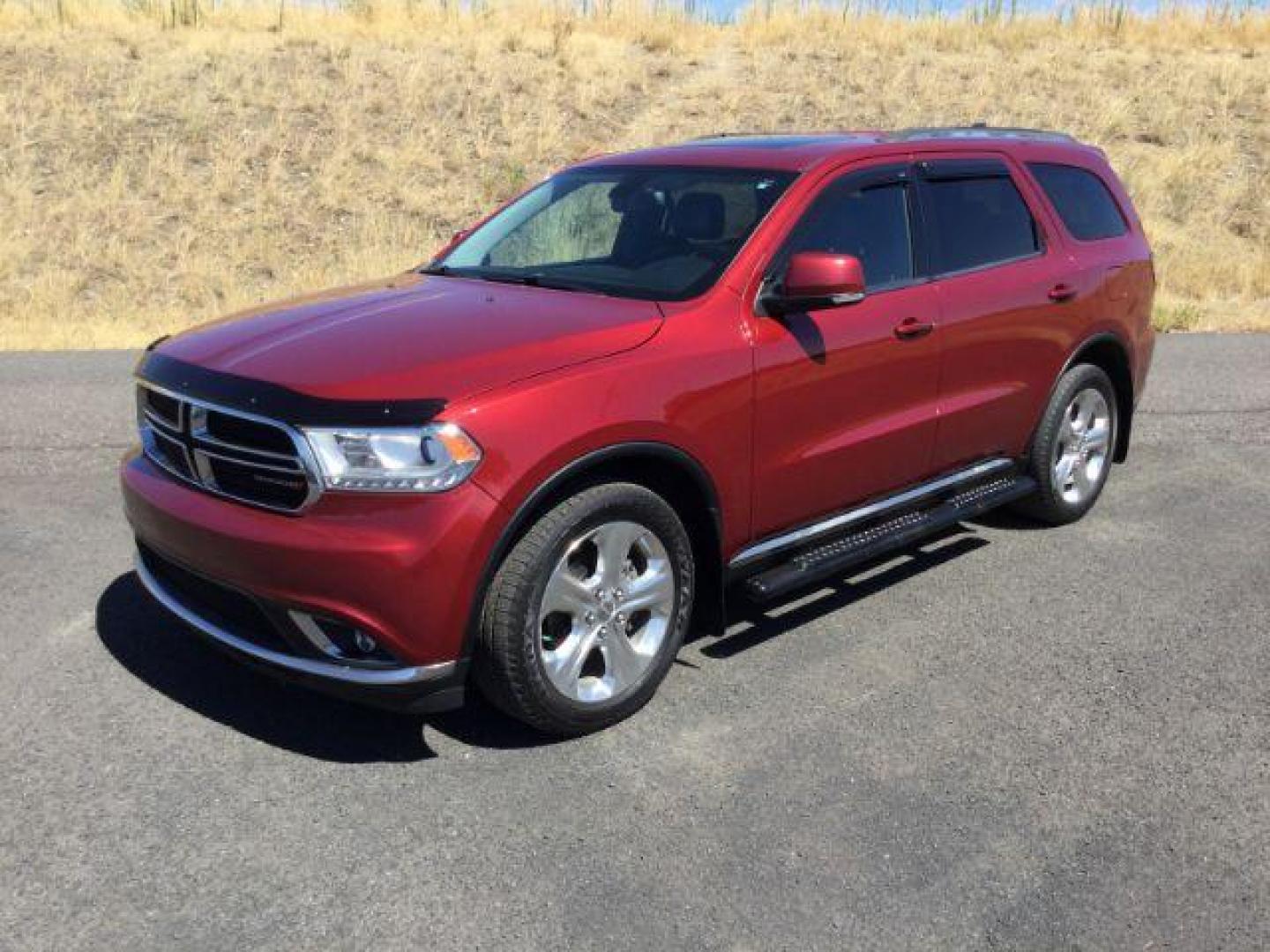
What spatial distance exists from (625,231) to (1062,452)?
258cm

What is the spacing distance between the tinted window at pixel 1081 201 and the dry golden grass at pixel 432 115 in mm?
7404

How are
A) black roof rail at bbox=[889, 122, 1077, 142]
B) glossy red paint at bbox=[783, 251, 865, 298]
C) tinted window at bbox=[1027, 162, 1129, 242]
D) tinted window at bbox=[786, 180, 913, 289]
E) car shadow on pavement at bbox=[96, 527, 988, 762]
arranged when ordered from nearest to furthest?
car shadow on pavement at bbox=[96, 527, 988, 762], glossy red paint at bbox=[783, 251, 865, 298], tinted window at bbox=[786, 180, 913, 289], black roof rail at bbox=[889, 122, 1077, 142], tinted window at bbox=[1027, 162, 1129, 242]

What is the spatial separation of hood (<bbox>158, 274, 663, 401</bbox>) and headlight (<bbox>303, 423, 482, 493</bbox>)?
111mm

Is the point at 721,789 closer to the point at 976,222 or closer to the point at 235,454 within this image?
the point at 235,454

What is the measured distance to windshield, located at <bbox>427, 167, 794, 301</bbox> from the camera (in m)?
4.25

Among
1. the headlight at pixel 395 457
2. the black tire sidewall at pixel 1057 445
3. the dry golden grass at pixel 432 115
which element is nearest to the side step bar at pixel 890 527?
the black tire sidewall at pixel 1057 445

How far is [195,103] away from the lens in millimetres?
19812

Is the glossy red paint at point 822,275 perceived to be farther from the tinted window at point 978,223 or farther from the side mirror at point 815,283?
the tinted window at point 978,223

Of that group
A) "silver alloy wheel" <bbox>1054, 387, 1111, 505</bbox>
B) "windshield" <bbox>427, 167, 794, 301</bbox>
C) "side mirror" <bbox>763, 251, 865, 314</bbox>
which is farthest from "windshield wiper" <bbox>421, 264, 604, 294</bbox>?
"silver alloy wheel" <bbox>1054, 387, 1111, 505</bbox>

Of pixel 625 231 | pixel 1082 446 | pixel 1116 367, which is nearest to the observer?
pixel 625 231

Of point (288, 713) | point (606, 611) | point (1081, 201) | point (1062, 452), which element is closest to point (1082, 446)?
point (1062, 452)

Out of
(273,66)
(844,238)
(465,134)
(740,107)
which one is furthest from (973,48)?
(844,238)

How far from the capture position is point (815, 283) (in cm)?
398

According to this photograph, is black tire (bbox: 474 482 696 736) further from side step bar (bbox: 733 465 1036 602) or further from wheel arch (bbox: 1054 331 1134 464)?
wheel arch (bbox: 1054 331 1134 464)
